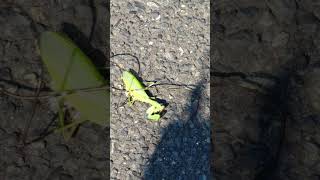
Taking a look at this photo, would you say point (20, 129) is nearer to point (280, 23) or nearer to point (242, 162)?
point (242, 162)

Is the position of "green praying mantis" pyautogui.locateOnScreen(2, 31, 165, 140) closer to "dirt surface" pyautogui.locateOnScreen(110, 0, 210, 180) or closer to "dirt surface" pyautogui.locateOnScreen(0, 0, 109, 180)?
"dirt surface" pyautogui.locateOnScreen(0, 0, 109, 180)

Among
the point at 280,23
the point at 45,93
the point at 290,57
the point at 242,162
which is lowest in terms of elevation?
the point at 242,162

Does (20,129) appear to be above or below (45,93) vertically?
below

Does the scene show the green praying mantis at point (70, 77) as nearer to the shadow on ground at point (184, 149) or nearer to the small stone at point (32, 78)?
the small stone at point (32, 78)

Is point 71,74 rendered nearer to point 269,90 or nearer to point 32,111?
point 32,111

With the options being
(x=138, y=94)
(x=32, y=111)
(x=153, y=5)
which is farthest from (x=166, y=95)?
(x=32, y=111)

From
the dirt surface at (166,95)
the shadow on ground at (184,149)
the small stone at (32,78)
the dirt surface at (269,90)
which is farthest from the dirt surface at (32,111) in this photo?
the dirt surface at (269,90)

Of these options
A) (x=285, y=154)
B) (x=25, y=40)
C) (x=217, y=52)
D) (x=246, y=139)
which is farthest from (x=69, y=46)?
(x=285, y=154)
